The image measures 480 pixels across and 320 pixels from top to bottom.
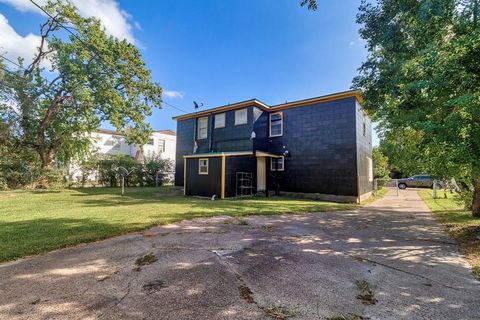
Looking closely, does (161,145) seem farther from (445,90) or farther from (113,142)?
(445,90)

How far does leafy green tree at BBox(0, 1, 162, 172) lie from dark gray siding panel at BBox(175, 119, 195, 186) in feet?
9.85

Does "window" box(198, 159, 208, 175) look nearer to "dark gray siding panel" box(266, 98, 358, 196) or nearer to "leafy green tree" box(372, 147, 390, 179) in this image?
"dark gray siding panel" box(266, 98, 358, 196)

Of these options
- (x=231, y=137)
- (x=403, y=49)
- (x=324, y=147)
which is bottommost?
(x=324, y=147)

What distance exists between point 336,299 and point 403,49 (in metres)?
8.45

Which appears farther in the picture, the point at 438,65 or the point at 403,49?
the point at 403,49

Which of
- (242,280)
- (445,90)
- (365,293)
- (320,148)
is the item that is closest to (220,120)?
(320,148)

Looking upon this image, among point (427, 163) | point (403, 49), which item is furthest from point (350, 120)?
point (427, 163)

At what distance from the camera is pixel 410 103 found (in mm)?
5297

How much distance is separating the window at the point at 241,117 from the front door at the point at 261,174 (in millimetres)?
2712

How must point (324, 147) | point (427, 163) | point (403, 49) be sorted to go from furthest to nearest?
point (324, 147)
point (403, 49)
point (427, 163)

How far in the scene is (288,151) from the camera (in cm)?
1444

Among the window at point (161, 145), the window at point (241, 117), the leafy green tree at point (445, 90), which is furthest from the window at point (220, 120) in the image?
the window at point (161, 145)

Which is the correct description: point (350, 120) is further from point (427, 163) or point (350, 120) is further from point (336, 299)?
point (336, 299)

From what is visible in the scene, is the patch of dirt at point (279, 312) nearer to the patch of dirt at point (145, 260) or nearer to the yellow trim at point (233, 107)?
the patch of dirt at point (145, 260)
